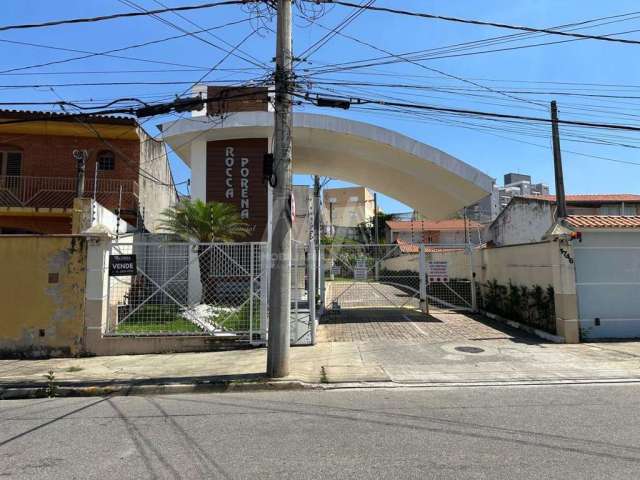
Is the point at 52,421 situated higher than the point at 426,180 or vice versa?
the point at 426,180

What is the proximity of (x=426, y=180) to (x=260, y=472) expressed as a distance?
16135mm

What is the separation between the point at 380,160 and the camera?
61.3 ft

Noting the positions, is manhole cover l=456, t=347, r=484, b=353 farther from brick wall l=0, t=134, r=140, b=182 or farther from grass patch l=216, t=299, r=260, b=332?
brick wall l=0, t=134, r=140, b=182

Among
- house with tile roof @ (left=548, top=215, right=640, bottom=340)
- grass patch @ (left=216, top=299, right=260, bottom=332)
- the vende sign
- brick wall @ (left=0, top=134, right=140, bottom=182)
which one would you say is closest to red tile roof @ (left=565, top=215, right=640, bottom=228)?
house with tile roof @ (left=548, top=215, right=640, bottom=340)

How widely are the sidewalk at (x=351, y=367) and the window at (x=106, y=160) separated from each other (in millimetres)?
12348

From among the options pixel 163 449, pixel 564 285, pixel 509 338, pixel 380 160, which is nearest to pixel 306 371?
pixel 163 449

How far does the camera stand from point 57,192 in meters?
19.8

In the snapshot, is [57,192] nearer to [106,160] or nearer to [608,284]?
[106,160]

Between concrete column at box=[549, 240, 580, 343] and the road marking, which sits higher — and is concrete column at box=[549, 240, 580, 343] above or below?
above

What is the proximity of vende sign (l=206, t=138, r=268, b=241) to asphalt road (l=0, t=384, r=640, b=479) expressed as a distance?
35.5ft

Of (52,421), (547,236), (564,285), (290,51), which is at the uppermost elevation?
(290,51)

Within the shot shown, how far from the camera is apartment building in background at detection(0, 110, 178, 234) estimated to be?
1942 cm

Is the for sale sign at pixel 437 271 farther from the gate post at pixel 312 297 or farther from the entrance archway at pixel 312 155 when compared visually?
the gate post at pixel 312 297

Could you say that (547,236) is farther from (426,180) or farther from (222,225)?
(222,225)
